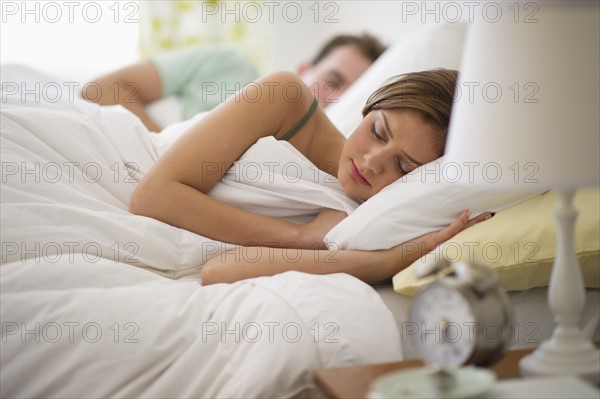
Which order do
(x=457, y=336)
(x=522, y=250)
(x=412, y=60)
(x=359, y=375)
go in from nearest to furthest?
1. (x=457, y=336)
2. (x=359, y=375)
3. (x=522, y=250)
4. (x=412, y=60)

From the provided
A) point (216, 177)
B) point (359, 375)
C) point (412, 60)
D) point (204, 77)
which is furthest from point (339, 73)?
point (359, 375)

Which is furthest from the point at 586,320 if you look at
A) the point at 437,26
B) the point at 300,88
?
the point at 437,26

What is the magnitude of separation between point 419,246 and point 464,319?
61 cm

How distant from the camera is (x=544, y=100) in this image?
1026mm

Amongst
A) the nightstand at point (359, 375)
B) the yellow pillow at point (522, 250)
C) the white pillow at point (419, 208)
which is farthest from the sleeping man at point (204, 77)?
the nightstand at point (359, 375)

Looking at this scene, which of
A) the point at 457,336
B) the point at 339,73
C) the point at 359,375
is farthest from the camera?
the point at 339,73

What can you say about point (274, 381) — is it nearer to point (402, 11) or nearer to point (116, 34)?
point (402, 11)

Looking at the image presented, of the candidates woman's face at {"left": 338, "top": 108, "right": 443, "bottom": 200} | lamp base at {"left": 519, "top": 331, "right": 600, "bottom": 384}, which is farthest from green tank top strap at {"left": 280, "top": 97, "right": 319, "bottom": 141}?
lamp base at {"left": 519, "top": 331, "right": 600, "bottom": 384}

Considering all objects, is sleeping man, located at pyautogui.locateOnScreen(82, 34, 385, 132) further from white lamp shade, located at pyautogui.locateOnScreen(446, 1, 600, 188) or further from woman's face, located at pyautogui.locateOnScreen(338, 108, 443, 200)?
white lamp shade, located at pyautogui.locateOnScreen(446, 1, 600, 188)

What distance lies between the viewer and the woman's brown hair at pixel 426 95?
1.67 m

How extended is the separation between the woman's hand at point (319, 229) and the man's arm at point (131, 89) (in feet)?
4.07

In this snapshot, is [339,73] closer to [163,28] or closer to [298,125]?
[298,125]

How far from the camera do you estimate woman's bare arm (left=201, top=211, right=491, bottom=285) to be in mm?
1594

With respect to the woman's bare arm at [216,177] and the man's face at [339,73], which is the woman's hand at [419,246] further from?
the man's face at [339,73]
